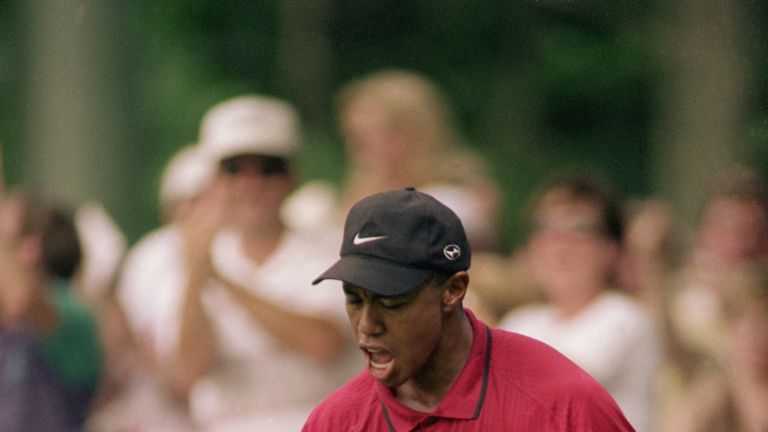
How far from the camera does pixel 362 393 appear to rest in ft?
16.5

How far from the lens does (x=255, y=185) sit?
7.45m

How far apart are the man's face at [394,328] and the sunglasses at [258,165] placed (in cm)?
A: 268

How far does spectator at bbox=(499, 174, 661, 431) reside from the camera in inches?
279

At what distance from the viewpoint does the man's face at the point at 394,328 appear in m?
4.81

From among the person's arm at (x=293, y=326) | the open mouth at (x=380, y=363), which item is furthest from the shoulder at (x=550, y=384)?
the person's arm at (x=293, y=326)

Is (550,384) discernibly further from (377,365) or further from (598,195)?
(598,195)

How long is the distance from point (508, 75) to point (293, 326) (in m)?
14.0

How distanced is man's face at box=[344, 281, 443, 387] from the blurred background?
7742mm

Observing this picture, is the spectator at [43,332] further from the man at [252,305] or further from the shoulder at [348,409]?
the shoulder at [348,409]

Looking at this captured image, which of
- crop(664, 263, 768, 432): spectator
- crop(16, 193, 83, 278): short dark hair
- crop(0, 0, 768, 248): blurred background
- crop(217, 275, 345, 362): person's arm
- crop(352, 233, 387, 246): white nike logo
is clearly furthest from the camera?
crop(0, 0, 768, 248): blurred background

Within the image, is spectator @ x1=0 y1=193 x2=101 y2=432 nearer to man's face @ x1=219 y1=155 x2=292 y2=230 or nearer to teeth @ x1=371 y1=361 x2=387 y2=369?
man's face @ x1=219 y1=155 x2=292 y2=230

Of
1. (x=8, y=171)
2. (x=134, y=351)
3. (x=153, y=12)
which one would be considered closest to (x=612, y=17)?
(x=153, y=12)

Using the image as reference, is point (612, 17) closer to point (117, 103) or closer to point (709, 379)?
point (117, 103)

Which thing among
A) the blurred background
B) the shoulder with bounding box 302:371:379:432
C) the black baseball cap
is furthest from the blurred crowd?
the blurred background
